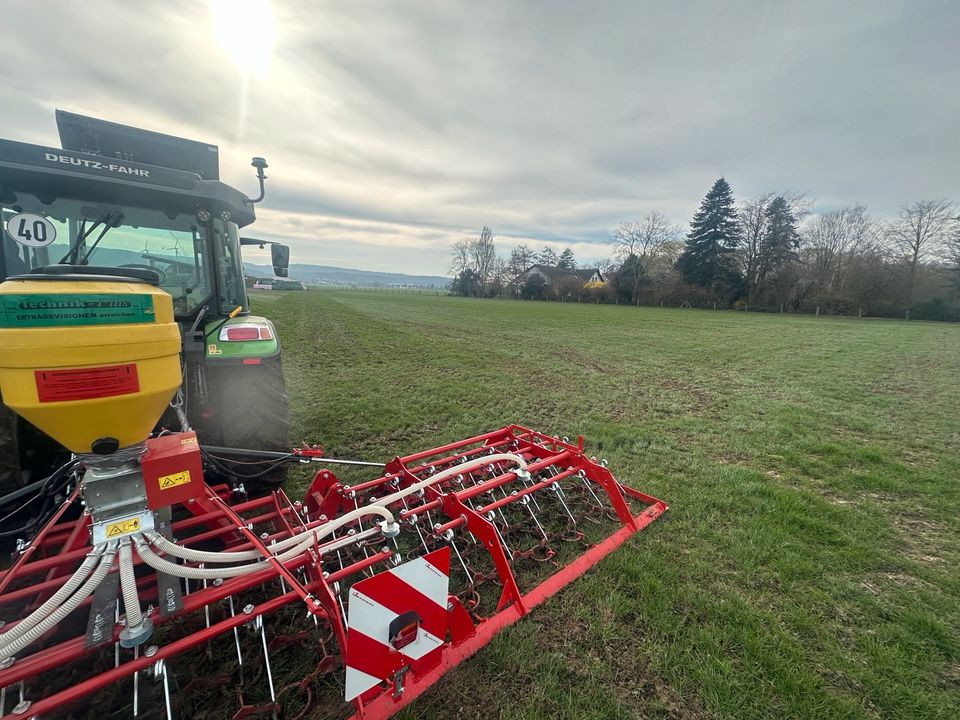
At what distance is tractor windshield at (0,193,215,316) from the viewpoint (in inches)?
104

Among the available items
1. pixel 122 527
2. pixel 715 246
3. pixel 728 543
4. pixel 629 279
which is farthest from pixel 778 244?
pixel 122 527

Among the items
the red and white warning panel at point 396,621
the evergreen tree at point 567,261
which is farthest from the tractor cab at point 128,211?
the evergreen tree at point 567,261

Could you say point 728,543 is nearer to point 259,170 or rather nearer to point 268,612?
point 268,612

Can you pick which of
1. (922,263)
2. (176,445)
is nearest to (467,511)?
(176,445)

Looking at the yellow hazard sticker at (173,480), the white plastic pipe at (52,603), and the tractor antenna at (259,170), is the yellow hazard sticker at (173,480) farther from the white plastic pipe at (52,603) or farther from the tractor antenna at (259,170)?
the tractor antenna at (259,170)

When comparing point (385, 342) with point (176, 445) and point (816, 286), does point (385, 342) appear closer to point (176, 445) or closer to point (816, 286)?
point (176, 445)

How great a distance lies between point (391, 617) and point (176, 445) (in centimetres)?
112

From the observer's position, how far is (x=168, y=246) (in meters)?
3.25

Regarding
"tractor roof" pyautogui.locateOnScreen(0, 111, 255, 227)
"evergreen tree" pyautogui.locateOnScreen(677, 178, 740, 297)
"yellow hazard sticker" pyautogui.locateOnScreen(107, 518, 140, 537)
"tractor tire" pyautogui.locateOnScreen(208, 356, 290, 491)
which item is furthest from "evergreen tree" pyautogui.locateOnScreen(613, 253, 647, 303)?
"yellow hazard sticker" pyautogui.locateOnScreen(107, 518, 140, 537)

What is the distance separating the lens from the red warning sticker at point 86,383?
128 centimetres

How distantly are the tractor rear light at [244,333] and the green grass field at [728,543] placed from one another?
1.69m

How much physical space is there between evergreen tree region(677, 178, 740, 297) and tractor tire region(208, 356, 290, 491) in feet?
157

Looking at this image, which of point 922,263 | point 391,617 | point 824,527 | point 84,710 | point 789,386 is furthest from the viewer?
point 922,263

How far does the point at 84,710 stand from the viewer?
174 centimetres
